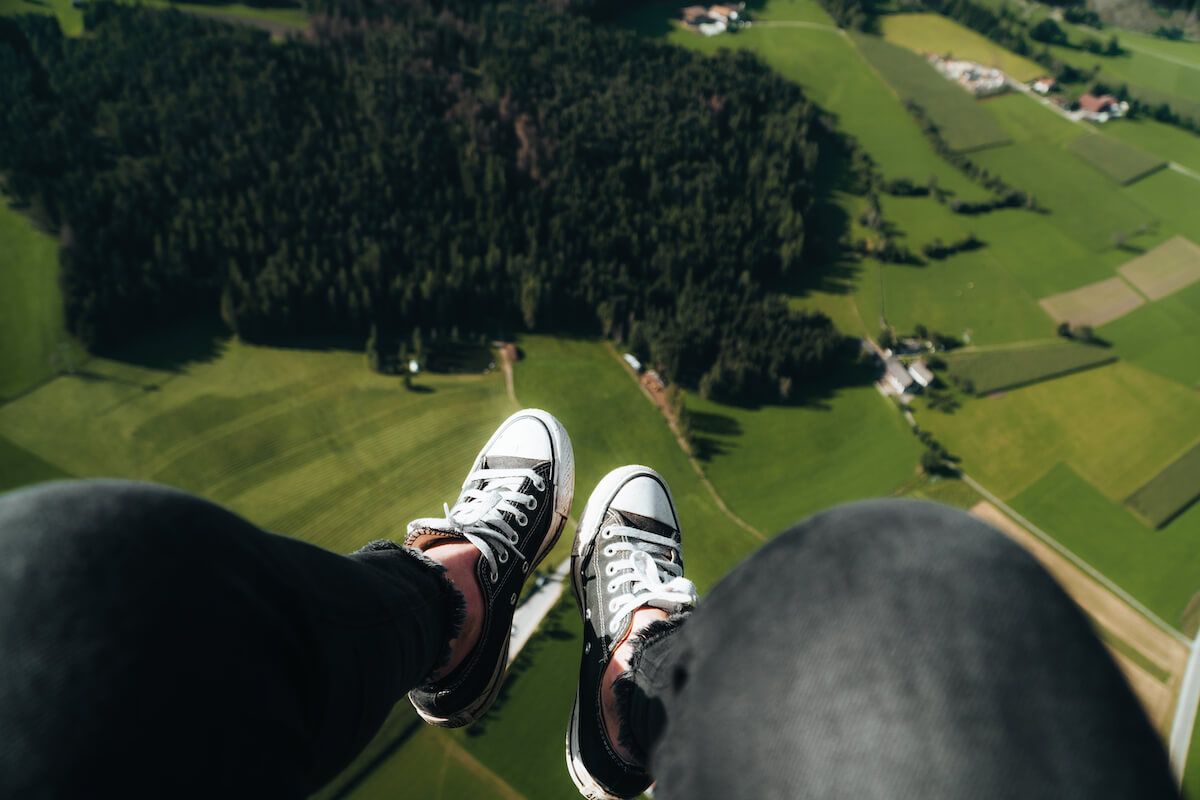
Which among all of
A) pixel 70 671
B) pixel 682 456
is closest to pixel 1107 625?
Result: pixel 682 456

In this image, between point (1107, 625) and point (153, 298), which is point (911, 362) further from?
point (153, 298)

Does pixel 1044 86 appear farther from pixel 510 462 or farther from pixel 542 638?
pixel 510 462

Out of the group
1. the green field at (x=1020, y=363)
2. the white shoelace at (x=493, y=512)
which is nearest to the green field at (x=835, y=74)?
the green field at (x=1020, y=363)

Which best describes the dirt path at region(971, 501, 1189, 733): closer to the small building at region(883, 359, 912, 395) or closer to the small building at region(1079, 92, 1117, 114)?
the small building at region(883, 359, 912, 395)

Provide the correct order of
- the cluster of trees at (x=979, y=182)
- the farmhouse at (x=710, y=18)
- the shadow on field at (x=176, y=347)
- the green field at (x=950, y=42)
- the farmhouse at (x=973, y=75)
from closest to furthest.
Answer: the shadow on field at (x=176, y=347) → the cluster of trees at (x=979, y=182) → the farmhouse at (x=973, y=75) → the farmhouse at (x=710, y=18) → the green field at (x=950, y=42)

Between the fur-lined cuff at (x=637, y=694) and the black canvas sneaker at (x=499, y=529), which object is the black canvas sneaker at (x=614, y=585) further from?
the black canvas sneaker at (x=499, y=529)

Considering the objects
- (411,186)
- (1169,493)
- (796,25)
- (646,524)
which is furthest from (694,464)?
(796,25)
